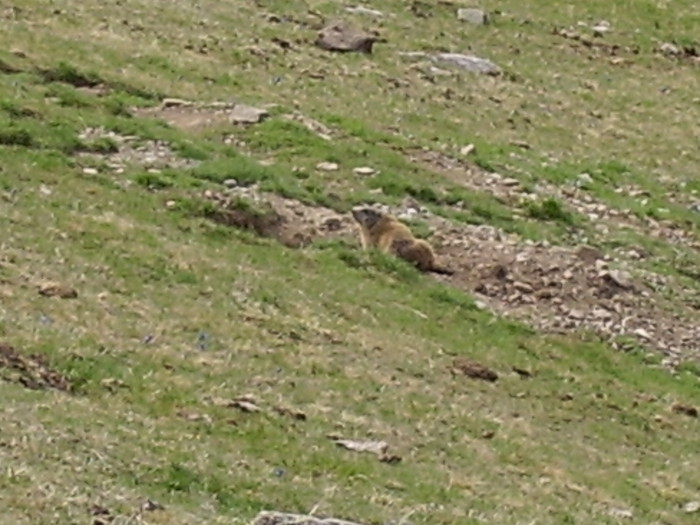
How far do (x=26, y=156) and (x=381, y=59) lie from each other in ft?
38.8

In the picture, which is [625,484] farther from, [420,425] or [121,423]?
[121,423]

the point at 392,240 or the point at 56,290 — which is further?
Result: the point at 392,240

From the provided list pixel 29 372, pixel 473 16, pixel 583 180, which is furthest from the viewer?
pixel 473 16

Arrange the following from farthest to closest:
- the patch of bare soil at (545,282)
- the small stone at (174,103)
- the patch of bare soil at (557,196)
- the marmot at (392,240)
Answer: the small stone at (174,103), the patch of bare soil at (557,196), the marmot at (392,240), the patch of bare soil at (545,282)

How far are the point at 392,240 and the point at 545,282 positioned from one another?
1945 millimetres

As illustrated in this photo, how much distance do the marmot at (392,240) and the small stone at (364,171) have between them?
100 inches

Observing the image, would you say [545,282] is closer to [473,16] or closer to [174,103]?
[174,103]

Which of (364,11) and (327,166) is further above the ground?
Result: (327,166)

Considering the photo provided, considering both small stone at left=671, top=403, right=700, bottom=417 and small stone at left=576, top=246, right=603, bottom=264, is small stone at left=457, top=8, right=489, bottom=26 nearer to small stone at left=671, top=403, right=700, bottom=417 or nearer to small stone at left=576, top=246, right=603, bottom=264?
small stone at left=576, top=246, right=603, bottom=264

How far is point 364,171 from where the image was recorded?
70.8 feet

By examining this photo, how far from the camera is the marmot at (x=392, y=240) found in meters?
18.6

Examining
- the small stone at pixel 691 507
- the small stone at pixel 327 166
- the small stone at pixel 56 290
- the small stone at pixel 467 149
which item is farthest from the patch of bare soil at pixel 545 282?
the small stone at pixel 56 290

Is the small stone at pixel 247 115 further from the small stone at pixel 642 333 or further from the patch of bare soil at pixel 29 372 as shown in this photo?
the patch of bare soil at pixel 29 372

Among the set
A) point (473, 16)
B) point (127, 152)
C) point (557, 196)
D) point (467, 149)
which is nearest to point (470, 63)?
point (473, 16)
